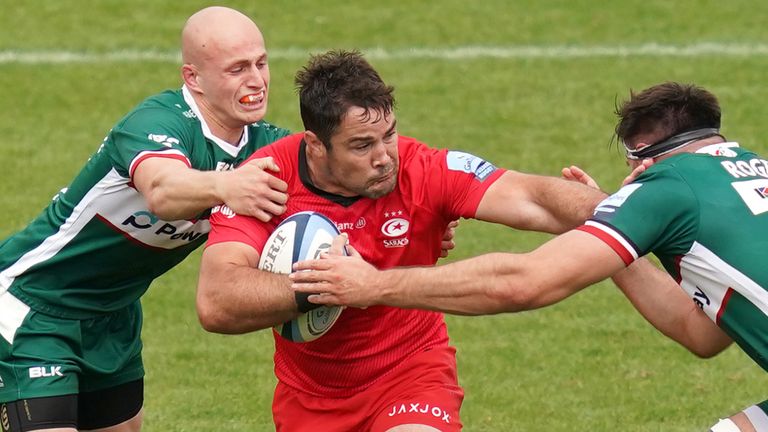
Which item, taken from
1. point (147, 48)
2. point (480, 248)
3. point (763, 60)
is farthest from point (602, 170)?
point (147, 48)

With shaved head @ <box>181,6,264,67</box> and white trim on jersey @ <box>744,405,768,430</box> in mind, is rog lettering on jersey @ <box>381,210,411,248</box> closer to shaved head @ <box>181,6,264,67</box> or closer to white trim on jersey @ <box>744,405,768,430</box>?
shaved head @ <box>181,6,264,67</box>

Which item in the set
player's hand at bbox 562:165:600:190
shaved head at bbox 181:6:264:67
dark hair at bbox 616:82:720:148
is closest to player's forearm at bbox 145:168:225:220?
shaved head at bbox 181:6:264:67

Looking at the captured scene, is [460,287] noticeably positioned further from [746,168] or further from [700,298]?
[746,168]

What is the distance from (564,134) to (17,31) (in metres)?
7.28

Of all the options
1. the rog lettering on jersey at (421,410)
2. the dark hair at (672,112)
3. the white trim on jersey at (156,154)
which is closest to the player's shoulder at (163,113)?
the white trim on jersey at (156,154)

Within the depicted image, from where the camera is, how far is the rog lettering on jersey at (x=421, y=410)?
8.12 m

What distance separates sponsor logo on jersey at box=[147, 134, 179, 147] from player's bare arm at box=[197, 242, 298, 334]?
2.50 feet

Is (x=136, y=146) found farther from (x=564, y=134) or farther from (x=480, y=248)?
(x=564, y=134)

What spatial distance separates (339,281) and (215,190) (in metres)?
0.88

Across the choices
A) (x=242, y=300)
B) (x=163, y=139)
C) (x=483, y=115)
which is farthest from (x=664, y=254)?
(x=483, y=115)

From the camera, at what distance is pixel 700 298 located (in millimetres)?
7438

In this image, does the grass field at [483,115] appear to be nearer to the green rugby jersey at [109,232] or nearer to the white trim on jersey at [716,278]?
the green rugby jersey at [109,232]

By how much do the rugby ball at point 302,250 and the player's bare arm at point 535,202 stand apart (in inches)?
32.6

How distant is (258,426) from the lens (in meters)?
11.0
